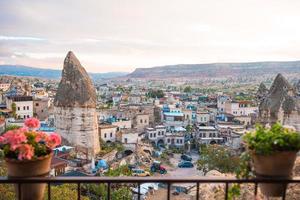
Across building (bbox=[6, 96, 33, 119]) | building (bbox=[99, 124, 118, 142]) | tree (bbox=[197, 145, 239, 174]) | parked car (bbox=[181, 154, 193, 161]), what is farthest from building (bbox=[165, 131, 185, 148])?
building (bbox=[6, 96, 33, 119])

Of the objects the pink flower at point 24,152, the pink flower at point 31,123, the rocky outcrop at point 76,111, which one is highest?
the pink flower at point 31,123

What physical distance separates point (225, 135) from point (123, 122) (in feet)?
30.6

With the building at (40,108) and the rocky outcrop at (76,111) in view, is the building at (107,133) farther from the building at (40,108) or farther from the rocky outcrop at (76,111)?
the building at (40,108)

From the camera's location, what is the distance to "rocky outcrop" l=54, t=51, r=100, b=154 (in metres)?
23.7

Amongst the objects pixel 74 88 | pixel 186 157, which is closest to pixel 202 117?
pixel 186 157

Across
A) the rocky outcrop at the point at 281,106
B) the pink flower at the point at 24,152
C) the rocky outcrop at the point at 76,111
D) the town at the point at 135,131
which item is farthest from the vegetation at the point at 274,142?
the rocky outcrop at the point at 76,111

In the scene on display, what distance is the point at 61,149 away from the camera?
22266 mm

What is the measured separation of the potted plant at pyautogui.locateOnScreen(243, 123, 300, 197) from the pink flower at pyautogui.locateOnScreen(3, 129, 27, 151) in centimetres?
150

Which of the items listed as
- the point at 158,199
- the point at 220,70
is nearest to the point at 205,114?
the point at 158,199

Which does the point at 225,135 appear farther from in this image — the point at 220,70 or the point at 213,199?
the point at 220,70

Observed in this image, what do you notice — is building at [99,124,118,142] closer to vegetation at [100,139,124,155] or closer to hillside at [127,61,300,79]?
vegetation at [100,139,124,155]

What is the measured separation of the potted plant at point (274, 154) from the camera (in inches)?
95.8

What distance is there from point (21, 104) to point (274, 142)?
38412 mm

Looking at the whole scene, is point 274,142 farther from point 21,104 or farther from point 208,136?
point 21,104
